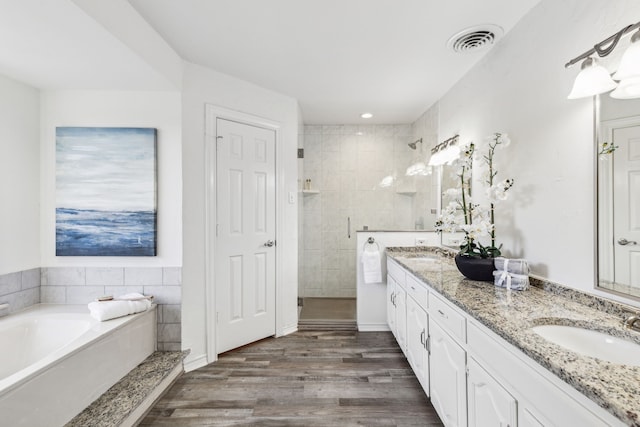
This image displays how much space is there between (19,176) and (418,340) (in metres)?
3.00

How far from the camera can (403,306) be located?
2.24 meters

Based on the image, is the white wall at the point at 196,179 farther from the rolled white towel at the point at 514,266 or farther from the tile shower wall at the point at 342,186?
the rolled white towel at the point at 514,266

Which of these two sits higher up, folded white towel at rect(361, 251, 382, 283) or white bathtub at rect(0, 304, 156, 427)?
folded white towel at rect(361, 251, 382, 283)

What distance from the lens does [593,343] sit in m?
1.01

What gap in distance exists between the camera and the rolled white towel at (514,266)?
4.93 ft

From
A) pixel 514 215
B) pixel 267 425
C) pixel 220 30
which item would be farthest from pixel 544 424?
pixel 220 30

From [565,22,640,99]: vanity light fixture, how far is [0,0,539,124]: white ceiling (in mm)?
686

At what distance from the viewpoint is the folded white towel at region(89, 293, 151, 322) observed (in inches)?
72.9

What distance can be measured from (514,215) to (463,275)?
486 mm

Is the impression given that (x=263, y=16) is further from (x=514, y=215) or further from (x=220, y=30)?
(x=514, y=215)

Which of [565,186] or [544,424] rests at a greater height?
[565,186]

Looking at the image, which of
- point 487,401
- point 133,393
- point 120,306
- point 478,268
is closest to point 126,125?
point 120,306

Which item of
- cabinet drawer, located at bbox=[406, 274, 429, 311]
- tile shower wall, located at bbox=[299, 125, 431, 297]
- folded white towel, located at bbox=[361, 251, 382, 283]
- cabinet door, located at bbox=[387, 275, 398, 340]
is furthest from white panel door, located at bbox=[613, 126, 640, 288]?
tile shower wall, located at bbox=[299, 125, 431, 297]

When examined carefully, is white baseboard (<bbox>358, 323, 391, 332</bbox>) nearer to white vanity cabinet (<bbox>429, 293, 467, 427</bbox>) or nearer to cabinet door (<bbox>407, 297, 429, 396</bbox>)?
cabinet door (<bbox>407, 297, 429, 396</bbox>)
